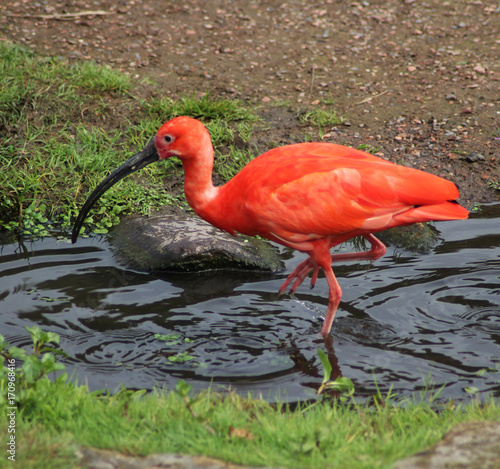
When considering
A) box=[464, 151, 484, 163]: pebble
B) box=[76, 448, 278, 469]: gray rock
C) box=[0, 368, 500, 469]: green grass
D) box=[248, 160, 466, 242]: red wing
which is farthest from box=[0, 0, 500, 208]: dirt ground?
box=[76, 448, 278, 469]: gray rock

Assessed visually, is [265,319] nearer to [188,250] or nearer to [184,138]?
[188,250]

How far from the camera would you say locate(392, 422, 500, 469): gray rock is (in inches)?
97.0

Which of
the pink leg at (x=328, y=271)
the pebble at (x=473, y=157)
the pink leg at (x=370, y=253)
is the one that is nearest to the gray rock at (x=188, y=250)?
the pink leg at (x=328, y=271)

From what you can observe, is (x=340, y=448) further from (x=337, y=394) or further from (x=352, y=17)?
(x=352, y=17)

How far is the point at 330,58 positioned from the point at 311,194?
4620mm

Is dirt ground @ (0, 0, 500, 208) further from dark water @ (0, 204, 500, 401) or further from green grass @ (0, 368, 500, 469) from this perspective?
green grass @ (0, 368, 500, 469)

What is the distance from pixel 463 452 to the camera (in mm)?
2531

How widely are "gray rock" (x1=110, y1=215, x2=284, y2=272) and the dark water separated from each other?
107mm

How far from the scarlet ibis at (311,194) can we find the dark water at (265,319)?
390 millimetres

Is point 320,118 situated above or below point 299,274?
above

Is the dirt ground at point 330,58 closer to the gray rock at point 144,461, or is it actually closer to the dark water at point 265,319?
the dark water at point 265,319

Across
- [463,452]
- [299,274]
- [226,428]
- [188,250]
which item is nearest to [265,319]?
[299,274]

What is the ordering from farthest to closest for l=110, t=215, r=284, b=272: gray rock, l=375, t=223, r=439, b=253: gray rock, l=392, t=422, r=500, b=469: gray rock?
l=375, t=223, r=439, b=253: gray rock → l=110, t=215, r=284, b=272: gray rock → l=392, t=422, r=500, b=469: gray rock

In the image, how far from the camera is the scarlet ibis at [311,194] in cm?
433
